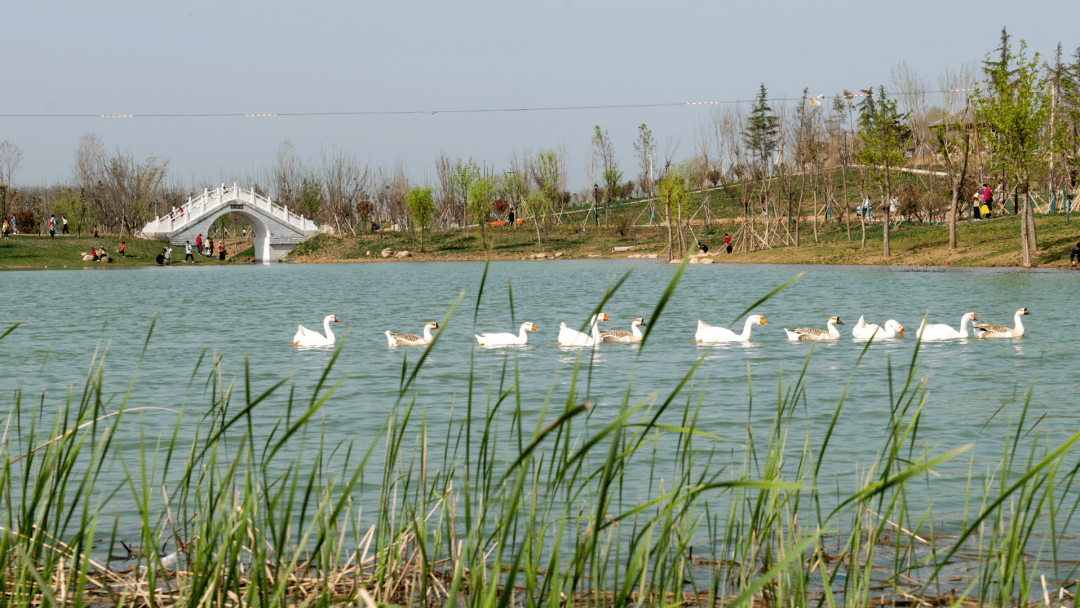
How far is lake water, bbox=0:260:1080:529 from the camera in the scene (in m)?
8.67

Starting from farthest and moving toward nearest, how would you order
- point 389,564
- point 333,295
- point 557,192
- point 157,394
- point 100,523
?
point 557,192 → point 333,295 → point 157,394 → point 100,523 → point 389,564

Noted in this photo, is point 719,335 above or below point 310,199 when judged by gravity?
below

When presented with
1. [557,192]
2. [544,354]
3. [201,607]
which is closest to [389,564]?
[201,607]

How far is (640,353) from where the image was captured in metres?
2.62

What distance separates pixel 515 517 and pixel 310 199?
3708 inches

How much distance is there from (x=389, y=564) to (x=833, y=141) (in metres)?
66.1

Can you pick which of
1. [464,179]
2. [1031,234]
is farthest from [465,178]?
[1031,234]

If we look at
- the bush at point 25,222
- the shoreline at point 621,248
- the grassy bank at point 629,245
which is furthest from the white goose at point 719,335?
the bush at point 25,222

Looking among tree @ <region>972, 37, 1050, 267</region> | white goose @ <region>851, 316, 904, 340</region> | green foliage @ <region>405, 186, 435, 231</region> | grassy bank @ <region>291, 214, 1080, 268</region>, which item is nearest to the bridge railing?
grassy bank @ <region>291, 214, 1080, 268</region>

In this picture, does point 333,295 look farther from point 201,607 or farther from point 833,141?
point 833,141

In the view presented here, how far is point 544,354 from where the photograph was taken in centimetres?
1441

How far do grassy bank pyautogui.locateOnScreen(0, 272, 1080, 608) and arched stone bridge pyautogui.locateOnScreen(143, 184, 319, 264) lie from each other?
6209cm

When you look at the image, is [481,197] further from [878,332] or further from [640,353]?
[640,353]

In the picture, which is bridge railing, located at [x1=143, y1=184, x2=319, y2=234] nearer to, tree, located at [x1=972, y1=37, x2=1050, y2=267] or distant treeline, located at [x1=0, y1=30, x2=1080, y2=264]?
distant treeline, located at [x1=0, y1=30, x2=1080, y2=264]
